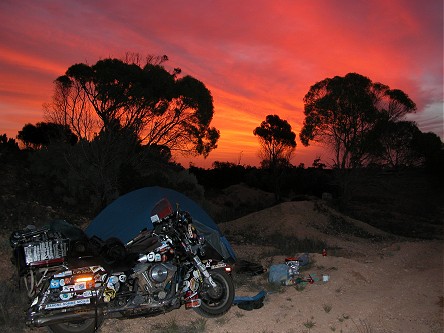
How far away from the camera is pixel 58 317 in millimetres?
5086

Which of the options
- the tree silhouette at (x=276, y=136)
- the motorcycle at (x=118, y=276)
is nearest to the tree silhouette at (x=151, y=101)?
the tree silhouette at (x=276, y=136)

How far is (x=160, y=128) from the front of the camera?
76.7 ft

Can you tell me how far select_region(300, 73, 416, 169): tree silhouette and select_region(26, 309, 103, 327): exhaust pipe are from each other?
22.2 meters

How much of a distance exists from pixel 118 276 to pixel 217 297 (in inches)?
62.5

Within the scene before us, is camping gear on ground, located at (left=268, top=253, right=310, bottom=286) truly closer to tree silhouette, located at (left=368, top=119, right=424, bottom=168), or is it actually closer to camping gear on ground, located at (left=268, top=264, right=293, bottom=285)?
Answer: camping gear on ground, located at (left=268, top=264, right=293, bottom=285)

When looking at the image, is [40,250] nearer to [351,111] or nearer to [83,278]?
[83,278]

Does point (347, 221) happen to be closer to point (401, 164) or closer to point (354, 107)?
point (354, 107)

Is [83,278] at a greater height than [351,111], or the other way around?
[351,111]

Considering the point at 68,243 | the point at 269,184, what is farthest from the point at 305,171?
the point at 68,243

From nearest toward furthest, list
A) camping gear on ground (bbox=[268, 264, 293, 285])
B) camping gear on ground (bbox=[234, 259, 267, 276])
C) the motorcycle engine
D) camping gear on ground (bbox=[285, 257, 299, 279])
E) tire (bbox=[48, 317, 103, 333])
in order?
tire (bbox=[48, 317, 103, 333]) → the motorcycle engine → camping gear on ground (bbox=[268, 264, 293, 285]) → camping gear on ground (bbox=[285, 257, 299, 279]) → camping gear on ground (bbox=[234, 259, 267, 276])

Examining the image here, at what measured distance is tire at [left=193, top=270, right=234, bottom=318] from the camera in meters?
6.22

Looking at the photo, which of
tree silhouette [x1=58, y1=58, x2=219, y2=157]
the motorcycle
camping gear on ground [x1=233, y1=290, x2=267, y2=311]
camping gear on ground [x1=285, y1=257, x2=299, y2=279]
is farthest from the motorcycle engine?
tree silhouette [x1=58, y1=58, x2=219, y2=157]

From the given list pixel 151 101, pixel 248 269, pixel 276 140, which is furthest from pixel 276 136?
pixel 248 269

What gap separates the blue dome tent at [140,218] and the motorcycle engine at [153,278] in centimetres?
255
